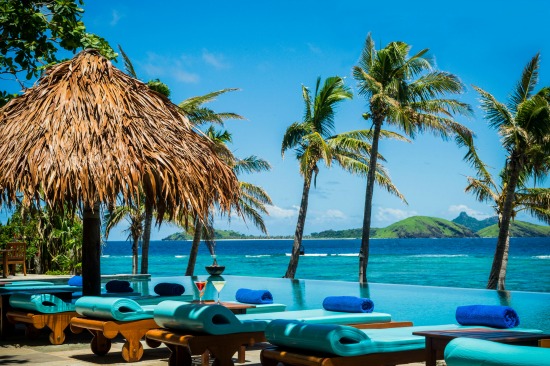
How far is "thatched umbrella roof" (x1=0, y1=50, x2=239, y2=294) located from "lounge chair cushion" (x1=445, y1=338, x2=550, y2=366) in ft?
13.1

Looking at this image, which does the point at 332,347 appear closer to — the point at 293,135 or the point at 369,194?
the point at 369,194

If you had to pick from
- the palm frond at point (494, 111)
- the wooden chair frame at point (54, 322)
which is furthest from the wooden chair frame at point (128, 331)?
the palm frond at point (494, 111)

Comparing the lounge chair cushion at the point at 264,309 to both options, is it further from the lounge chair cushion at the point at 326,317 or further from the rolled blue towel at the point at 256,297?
the lounge chair cushion at the point at 326,317

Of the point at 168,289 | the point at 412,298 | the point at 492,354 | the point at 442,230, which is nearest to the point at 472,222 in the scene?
the point at 442,230

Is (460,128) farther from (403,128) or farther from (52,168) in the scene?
(52,168)

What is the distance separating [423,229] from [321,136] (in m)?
87.7

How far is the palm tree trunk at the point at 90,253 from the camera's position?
336 inches

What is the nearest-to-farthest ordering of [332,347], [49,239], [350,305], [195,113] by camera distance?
[332,347]
[350,305]
[49,239]
[195,113]

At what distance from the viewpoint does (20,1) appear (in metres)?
8.43

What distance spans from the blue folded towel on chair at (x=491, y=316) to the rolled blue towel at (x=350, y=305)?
1295 millimetres

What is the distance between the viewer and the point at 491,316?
6.27 m

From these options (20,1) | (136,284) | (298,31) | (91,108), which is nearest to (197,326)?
(91,108)

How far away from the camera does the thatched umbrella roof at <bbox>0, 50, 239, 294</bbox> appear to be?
7258mm

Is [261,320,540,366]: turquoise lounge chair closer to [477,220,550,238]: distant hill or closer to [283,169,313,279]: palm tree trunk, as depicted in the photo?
[283,169,313,279]: palm tree trunk
